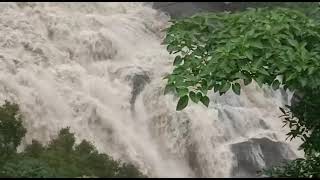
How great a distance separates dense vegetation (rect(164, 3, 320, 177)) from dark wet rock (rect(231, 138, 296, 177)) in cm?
580

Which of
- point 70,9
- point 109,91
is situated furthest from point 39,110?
point 70,9

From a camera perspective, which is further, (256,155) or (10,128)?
(256,155)

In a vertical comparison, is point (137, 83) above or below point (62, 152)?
above

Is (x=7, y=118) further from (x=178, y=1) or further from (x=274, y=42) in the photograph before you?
(x=178, y=1)

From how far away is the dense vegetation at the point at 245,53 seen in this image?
2.38m

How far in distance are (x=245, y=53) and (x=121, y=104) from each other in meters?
6.97

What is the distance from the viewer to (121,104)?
30.4 ft

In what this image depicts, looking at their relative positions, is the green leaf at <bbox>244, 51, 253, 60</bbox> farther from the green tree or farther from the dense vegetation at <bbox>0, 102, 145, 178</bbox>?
the green tree

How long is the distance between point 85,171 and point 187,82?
4.57 meters

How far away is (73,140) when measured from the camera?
7906mm

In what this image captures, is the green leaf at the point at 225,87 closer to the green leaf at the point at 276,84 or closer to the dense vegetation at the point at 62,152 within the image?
the green leaf at the point at 276,84

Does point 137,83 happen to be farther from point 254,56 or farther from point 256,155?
point 254,56

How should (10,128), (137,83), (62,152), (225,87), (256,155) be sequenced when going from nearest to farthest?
(225,87) → (62,152) → (10,128) → (256,155) → (137,83)

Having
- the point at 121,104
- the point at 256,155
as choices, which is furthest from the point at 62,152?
the point at 256,155
